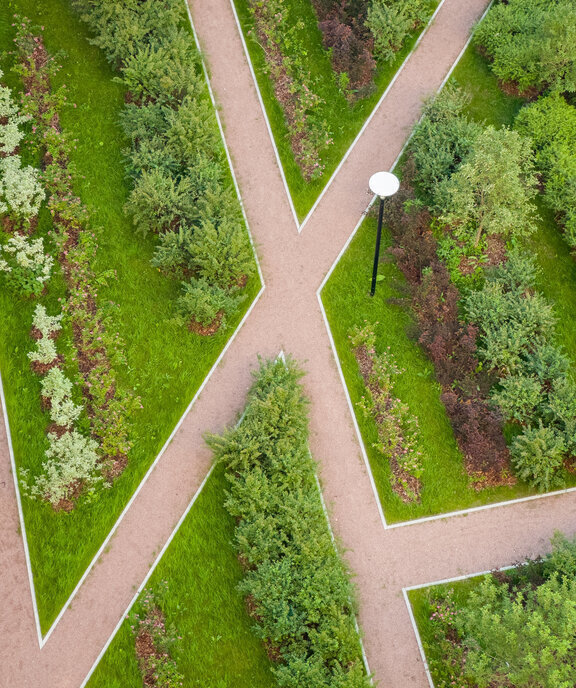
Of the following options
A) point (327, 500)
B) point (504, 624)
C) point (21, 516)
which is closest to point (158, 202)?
point (21, 516)

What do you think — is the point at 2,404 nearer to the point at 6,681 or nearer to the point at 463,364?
the point at 6,681

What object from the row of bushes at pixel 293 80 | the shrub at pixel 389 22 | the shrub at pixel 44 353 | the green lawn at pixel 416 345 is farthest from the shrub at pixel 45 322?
the shrub at pixel 389 22

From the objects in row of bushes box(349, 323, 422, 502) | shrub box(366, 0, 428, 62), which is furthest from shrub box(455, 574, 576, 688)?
shrub box(366, 0, 428, 62)

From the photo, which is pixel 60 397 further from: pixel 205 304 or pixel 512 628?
pixel 512 628

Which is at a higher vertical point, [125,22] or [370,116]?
[125,22]

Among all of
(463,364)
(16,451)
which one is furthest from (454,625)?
(16,451)

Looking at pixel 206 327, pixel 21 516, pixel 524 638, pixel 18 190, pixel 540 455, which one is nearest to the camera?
pixel 524 638
